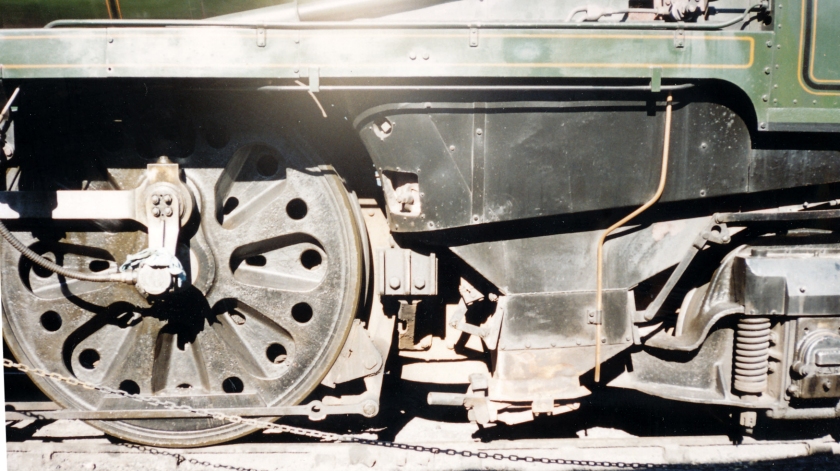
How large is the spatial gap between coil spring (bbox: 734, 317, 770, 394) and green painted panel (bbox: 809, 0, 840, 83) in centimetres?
99

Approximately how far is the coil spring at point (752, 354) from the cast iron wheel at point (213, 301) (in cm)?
167

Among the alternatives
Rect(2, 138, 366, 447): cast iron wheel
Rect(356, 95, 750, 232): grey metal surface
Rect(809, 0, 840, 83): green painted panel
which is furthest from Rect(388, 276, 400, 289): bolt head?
Rect(809, 0, 840, 83): green painted panel

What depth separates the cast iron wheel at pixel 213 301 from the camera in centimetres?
259

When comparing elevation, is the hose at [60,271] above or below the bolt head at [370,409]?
above

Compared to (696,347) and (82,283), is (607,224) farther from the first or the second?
(82,283)

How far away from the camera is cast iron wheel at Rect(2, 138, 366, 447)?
8.51 ft

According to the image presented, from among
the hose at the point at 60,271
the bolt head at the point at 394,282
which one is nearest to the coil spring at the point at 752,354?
the bolt head at the point at 394,282

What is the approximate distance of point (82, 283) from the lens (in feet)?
8.69

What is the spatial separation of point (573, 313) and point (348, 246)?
1.01 metres

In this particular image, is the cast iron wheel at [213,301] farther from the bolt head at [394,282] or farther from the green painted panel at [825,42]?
the green painted panel at [825,42]

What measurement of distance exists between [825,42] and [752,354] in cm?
127

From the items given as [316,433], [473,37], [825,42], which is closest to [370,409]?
[316,433]

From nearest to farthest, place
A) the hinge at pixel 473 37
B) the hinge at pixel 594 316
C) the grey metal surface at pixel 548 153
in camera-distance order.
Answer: the hinge at pixel 473 37, the grey metal surface at pixel 548 153, the hinge at pixel 594 316

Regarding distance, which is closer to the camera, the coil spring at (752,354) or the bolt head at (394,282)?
the coil spring at (752,354)
